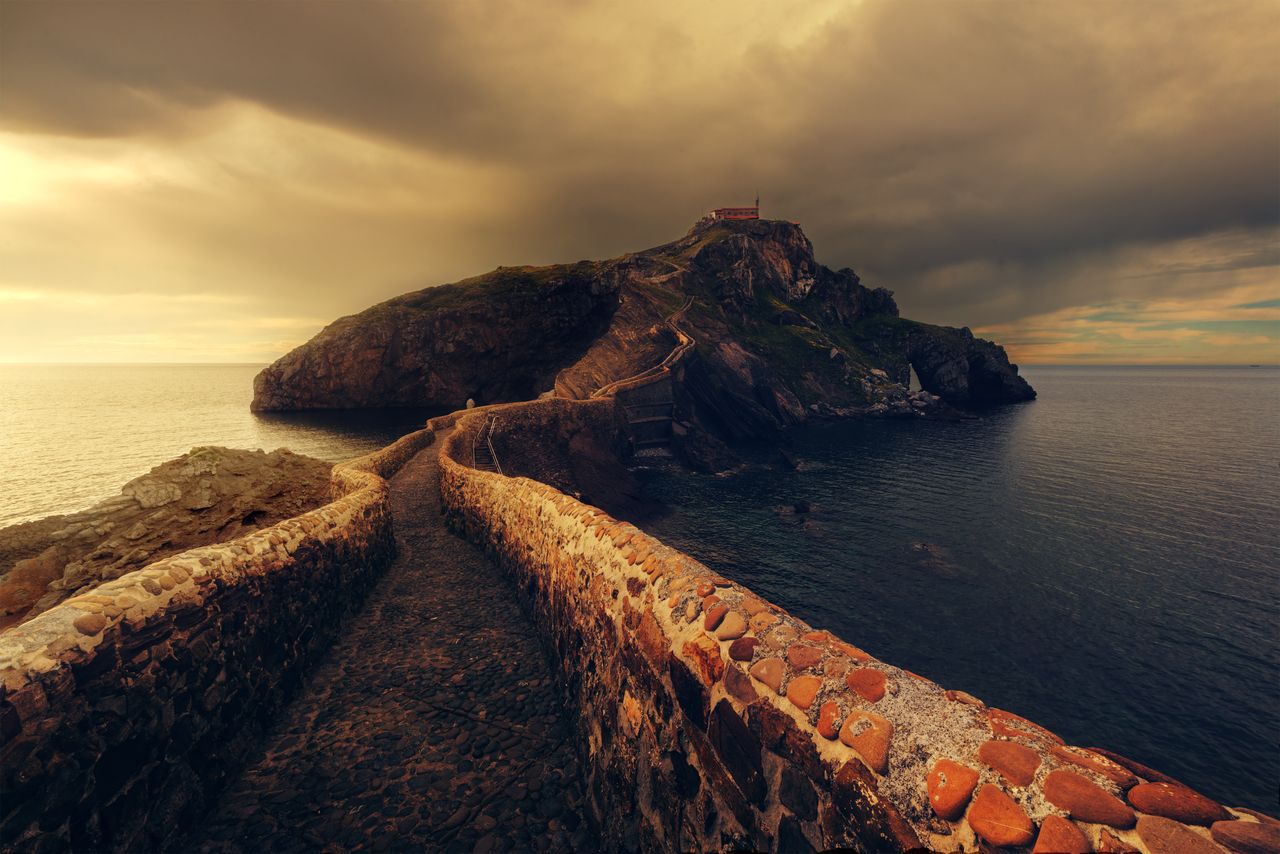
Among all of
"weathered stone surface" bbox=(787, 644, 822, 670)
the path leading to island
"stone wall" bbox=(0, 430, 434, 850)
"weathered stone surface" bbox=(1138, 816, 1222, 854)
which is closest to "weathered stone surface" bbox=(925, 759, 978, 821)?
"weathered stone surface" bbox=(1138, 816, 1222, 854)

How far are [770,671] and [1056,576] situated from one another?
32373 millimetres

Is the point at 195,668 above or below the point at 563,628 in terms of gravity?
above

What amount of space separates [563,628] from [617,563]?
307 cm

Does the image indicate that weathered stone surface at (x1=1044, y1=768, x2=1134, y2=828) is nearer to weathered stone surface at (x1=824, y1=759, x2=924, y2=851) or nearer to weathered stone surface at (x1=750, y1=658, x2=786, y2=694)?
weathered stone surface at (x1=824, y1=759, x2=924, y2=851)

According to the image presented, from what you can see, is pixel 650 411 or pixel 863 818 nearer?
pixel 863 818

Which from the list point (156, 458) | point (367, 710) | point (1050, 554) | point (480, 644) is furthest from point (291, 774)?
point (156, 458)

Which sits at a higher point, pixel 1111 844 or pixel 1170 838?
pixel 1170 838

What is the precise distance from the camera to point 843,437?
227 ft

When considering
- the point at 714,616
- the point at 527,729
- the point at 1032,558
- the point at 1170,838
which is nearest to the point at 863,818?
the point at 1170,838

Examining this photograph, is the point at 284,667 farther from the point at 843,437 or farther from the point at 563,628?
the point at 843,437

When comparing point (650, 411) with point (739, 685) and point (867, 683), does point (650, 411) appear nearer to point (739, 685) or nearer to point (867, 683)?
point (739, 685)

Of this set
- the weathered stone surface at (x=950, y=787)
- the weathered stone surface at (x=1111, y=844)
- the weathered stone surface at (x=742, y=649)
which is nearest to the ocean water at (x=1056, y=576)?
the weathered stone surface at (x=742, y=649)

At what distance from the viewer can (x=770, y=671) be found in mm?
4332

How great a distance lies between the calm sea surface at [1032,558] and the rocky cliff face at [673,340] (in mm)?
20417
